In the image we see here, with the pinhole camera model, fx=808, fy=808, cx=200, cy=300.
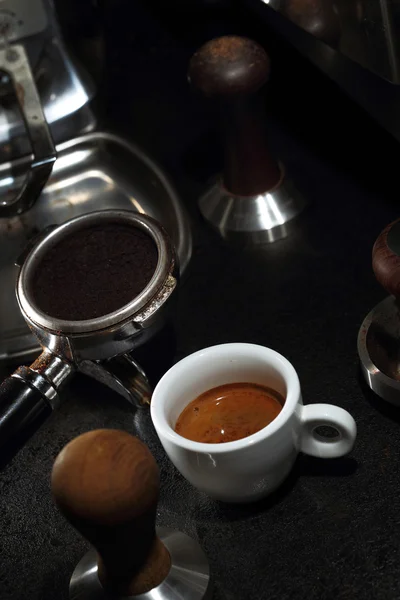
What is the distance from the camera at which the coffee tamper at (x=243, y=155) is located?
86 cm

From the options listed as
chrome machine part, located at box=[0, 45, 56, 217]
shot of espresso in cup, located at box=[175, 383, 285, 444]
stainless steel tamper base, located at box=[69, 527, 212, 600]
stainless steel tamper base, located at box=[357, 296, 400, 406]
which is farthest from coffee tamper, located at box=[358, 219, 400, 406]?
chrome machine part, located at box=[0, 45, 56, 217]

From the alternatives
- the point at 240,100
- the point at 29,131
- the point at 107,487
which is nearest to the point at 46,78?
the point at 29,131

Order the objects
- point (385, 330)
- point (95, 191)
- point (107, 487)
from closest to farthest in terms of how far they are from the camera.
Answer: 1. point (107, 487)
2. point (385, 330)
3. point (95, 191)

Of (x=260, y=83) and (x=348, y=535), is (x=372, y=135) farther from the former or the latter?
(x=348, y=535)

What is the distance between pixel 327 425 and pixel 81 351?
8.8 inches

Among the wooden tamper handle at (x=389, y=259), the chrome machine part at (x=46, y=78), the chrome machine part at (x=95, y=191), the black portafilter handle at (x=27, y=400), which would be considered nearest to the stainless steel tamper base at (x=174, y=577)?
the black portafilter handle at (x=27, y=400)

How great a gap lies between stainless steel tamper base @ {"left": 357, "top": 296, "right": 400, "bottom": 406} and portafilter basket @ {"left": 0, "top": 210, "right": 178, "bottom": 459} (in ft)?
0.59

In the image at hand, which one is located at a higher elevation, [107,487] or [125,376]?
[107,487]

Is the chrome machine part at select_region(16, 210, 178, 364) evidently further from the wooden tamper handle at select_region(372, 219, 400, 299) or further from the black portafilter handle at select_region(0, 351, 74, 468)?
the wooden tamper handle at select_region(372, 219, 400, 299)

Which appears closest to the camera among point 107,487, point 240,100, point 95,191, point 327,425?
point 107,487

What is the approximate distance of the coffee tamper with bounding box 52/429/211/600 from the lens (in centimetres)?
48

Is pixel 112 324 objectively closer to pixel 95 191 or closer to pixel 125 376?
pixel 125 376

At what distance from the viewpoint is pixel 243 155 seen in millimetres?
922

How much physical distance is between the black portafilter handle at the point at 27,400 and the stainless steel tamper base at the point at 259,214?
317 millimetres
